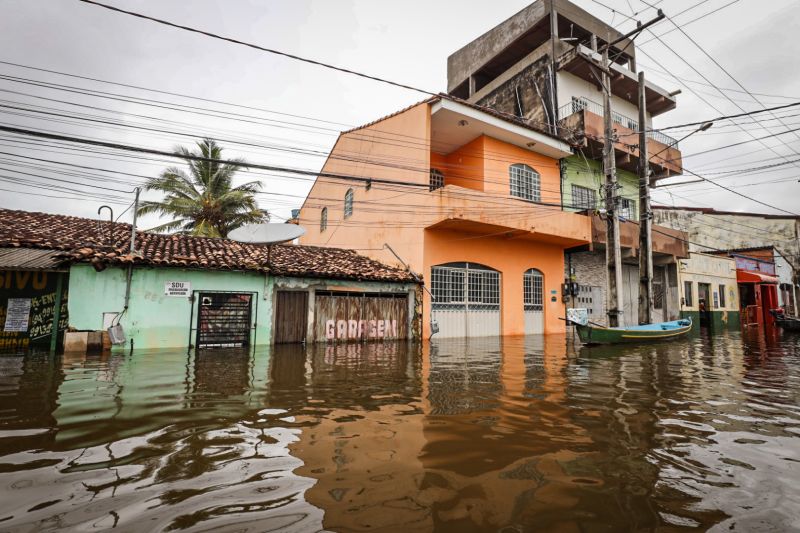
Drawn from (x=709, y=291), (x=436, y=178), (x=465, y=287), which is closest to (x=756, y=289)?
(x=709, y=291)

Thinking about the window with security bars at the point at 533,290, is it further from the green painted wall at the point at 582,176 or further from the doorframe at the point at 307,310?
the doorframe at the point at 307,310

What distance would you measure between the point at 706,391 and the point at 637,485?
4.65 metres

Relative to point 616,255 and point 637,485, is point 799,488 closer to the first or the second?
point 637,485

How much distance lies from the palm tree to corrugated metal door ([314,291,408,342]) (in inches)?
437

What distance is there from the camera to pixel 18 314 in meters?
12.0

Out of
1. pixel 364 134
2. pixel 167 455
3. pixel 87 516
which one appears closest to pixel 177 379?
pixel 167 455

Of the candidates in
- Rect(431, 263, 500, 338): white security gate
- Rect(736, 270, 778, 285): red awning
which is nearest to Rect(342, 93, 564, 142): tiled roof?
Rect(431, 263, 500, 338): white security gate

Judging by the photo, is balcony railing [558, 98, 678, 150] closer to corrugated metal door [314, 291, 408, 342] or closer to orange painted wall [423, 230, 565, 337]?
orange painted wall [423, 230, 565, 337]

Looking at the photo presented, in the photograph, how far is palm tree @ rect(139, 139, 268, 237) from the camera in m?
21.3

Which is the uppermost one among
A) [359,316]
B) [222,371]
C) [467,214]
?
[467,214]

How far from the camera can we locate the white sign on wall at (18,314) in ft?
39.2

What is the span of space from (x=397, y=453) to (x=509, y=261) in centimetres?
1522

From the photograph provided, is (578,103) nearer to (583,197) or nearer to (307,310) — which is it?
(583,197)

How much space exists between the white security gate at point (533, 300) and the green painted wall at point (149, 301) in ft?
38.0
